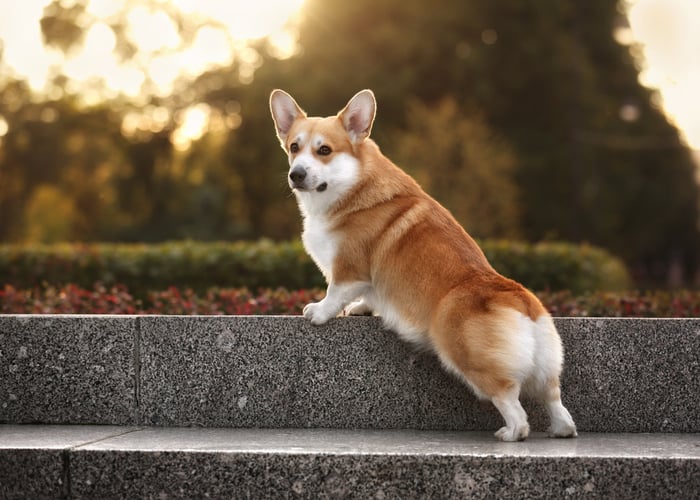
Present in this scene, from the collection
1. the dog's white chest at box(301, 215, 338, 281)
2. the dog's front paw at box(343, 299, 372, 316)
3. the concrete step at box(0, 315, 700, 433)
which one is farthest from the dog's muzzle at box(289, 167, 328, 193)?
the dog's front paw at box(343, 299, 372, 316)

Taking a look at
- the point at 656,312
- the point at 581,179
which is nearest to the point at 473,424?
the point at 656,312

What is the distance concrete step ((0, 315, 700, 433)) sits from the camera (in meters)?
4.66

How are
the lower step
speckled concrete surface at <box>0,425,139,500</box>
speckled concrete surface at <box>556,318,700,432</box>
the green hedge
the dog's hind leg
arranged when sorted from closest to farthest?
the lower step, speckled concrete surface at <box>0,425,139,500</box>, the dog's hind leg, speckled concrete surface at <box>556,318,700,432</box>, the green hedge

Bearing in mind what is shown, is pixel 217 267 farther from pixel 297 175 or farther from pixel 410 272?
pixel 410 272

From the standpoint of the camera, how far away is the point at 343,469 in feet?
12.3

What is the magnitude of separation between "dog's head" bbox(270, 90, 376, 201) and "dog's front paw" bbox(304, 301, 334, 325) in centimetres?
63

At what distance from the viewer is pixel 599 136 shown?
30.1 m

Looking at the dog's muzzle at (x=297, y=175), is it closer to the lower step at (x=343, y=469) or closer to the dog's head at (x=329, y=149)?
the dog's head at (x=329, y=149)

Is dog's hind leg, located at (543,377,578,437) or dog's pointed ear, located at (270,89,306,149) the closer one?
dog's hind leg, located at (543,377,578,437)

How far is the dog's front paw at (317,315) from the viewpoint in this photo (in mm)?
4660

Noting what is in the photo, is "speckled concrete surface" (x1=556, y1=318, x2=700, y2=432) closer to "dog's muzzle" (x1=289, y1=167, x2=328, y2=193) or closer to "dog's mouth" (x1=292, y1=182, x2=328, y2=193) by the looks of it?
"dog's mouth" (x1=292, y1=182, x2=328, y2=193)

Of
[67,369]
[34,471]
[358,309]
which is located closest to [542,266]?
[358,309]

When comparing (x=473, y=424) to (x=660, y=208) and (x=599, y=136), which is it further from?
(x=660, y=208)

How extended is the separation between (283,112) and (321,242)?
0.90 m
